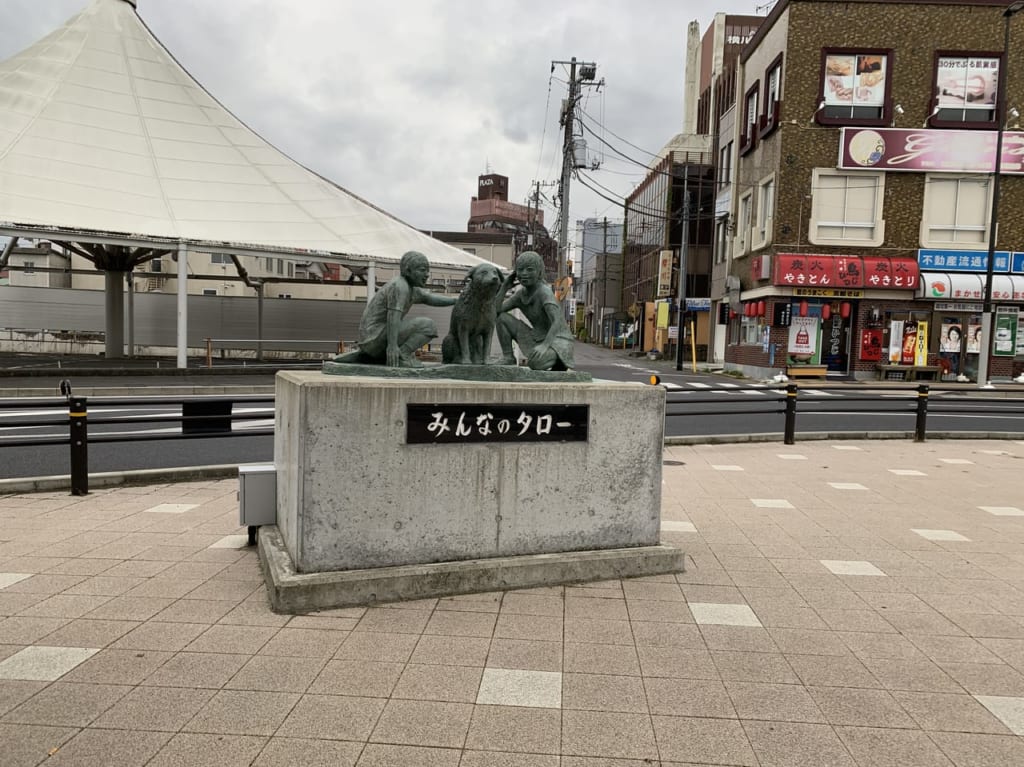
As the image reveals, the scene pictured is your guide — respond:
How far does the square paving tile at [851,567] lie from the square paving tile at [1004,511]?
289 cm

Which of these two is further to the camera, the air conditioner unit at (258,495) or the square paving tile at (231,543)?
the square paving tile at (231,543)

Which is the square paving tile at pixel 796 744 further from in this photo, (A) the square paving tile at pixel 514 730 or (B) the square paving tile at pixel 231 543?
(B) the square paving tile at pixel 231 543

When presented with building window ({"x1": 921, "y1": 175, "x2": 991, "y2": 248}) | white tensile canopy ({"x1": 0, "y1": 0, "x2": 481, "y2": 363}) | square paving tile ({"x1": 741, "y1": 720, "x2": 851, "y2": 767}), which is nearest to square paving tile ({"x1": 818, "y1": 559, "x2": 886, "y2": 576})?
square paving tile ({"x1": 741, "y1": 720, "x2": 851, "y2": 767})

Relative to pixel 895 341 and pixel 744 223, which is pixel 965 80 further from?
pixel 895 341

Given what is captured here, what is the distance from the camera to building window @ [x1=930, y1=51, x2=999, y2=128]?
2639cm

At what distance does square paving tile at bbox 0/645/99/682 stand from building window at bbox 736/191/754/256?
100 feet

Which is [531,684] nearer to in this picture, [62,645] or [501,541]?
[501,541]

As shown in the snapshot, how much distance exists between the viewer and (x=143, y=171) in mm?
24438

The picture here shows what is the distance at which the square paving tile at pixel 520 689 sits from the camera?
3207 millimetres

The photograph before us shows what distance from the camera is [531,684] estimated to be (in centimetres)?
338

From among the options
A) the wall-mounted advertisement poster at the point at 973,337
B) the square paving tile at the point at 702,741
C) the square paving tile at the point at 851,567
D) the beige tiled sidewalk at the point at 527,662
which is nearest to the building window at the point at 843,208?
the wall-mounted advertisement poster at the point at 973,337

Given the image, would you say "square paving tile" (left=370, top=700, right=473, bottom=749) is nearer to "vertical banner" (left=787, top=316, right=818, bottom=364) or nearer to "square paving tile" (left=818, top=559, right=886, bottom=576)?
"square paving tile" (left=818, top=559, right=886, bottom=576)

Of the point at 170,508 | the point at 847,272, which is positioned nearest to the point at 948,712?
the point at 170,508

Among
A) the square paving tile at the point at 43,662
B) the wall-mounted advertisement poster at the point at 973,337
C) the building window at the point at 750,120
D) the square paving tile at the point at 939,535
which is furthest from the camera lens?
the building window at the point at 750,120
